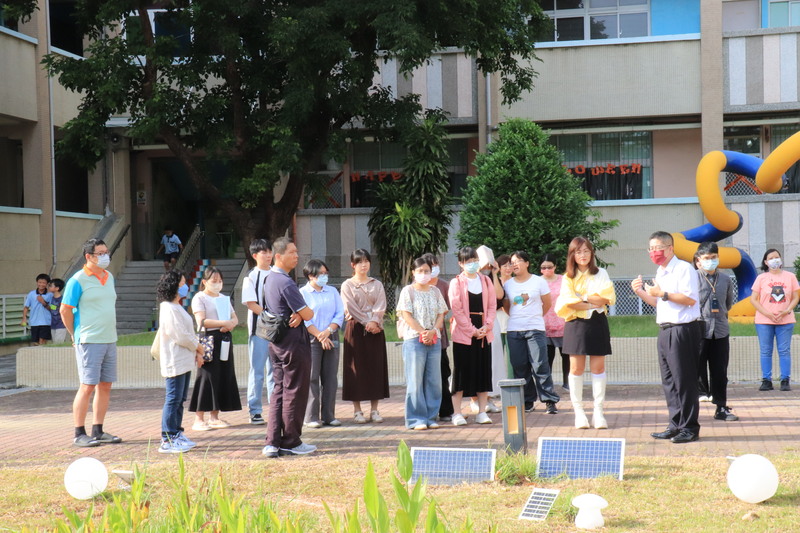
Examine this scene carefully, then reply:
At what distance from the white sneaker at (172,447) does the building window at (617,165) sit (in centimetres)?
1605

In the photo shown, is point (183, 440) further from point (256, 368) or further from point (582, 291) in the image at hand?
point (582, 291)

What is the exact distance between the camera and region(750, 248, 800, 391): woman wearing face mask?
1213 centimetres

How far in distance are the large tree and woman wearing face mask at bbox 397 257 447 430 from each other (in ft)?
23.8

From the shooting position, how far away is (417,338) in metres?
9.62

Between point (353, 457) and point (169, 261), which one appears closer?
point (353, 457)

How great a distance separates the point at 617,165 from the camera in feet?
75.8

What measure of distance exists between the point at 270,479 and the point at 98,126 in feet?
41.8

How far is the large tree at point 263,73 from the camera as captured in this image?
657 inches

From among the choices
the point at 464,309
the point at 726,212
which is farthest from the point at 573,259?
the point at 726,212

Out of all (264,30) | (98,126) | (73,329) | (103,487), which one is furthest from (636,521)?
(98,126)

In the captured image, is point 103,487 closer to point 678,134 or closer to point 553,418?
point 553,418

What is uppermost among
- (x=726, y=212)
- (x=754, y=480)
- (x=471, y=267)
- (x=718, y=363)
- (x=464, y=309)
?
(x=726, y=212)

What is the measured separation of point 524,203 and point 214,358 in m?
9.07

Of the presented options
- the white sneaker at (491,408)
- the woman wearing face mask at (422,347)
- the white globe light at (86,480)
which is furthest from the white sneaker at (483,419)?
the white globe light at (86,480)
